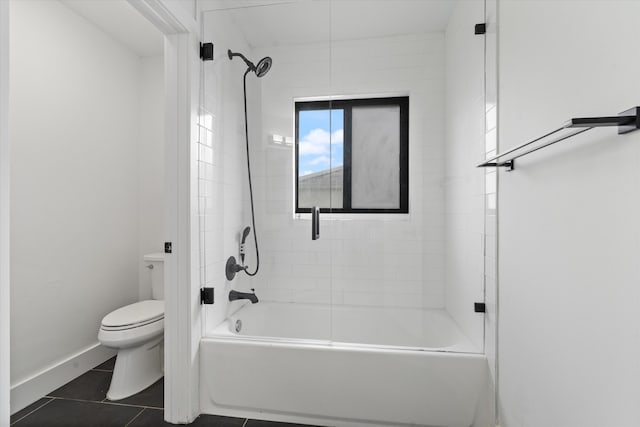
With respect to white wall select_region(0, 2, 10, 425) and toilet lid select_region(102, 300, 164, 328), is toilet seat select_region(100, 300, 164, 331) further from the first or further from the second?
white wall select_region(0, 2, 10, 425)

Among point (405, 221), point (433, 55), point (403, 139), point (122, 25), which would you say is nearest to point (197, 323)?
point (405, 221)

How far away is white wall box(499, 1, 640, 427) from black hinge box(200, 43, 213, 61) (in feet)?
4.96

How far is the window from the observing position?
197cm

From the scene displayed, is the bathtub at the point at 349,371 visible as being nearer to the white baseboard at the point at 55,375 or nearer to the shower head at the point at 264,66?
the white baseboard at the point at 55,375

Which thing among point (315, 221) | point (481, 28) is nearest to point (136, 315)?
point (315, 221)

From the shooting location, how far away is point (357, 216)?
6.62ft

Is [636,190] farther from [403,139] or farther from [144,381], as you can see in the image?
[144,381]

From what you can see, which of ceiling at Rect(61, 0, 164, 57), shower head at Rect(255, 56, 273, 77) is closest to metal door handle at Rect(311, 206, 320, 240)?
shower head at Rect(255, 56, 273, 77)

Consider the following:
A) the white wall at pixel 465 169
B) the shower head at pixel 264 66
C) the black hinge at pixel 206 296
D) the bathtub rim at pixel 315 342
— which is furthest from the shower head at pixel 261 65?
the bathtub rim at pixel 315 342

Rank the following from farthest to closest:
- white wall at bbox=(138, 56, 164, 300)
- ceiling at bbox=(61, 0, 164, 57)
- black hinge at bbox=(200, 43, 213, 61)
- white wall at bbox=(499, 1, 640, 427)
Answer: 1. white wall at bbox=(138, 56, 164, 300)
2. ceiling at bbox=(61, 0, 164, 57)
3. black hinge at bbox=(200, 43, 213, 61)
4. white wall at bbox=(499, 1, 640, 427)

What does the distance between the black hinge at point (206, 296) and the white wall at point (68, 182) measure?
3.64 feet

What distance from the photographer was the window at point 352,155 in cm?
197

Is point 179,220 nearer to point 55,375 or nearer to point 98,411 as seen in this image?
point 98,411

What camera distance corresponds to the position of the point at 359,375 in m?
1.70
